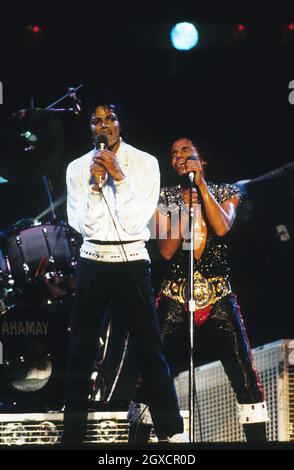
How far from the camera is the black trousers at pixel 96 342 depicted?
4703 mm

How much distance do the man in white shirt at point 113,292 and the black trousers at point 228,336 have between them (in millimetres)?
278

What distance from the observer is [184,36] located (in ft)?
22.8

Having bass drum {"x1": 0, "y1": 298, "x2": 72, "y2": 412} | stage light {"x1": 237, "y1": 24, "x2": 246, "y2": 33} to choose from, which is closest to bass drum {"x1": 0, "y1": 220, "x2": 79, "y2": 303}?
bass drum {"x1": 0, "y1": 298, "x2": 72, "y2": 412}

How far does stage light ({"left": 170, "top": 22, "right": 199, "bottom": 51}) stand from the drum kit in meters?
1.16

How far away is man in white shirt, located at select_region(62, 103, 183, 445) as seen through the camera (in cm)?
471

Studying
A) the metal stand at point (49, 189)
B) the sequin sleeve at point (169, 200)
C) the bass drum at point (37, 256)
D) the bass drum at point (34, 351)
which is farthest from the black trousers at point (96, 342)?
the metal stand at point (49, 189)

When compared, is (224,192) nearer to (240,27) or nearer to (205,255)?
(205,255)

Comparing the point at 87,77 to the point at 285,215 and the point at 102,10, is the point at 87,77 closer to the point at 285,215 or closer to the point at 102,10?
the point at 102,10

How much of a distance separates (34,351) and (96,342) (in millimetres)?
2298

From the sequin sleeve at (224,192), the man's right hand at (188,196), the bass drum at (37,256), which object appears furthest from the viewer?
the bass drum at (37,256)

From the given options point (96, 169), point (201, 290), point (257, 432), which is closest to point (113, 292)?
point (201, 290)

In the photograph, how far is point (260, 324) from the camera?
23.7ft

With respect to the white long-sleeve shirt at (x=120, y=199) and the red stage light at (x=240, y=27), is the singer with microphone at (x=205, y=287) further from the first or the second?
the red stage light at (x=240, y=27)
